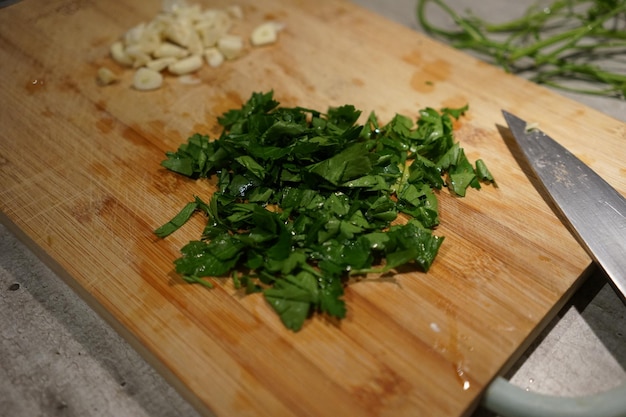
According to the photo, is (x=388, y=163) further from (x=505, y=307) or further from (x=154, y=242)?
(x=154, y=242)

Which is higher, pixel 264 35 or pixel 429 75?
pixel 429 75

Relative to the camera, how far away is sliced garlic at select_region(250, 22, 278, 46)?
218cm

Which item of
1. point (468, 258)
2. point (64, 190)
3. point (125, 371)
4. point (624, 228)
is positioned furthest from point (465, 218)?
point (64, 190)

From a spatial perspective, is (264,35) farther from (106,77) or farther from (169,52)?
(106,77)

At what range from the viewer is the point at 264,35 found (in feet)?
7.17

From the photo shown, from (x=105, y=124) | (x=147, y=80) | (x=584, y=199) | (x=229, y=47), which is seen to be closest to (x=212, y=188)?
(x=105, y=124)

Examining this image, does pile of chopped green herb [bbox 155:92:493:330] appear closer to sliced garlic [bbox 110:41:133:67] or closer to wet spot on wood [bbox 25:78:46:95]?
sliced garlic [bbox 110:41:133:67]

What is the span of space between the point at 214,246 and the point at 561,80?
1631 millimetres

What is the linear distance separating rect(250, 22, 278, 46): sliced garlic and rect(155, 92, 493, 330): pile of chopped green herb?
1.36 ft

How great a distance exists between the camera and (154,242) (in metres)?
1.52

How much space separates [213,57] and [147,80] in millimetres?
257

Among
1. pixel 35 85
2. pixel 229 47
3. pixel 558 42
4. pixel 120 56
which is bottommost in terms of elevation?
pixel 35 85

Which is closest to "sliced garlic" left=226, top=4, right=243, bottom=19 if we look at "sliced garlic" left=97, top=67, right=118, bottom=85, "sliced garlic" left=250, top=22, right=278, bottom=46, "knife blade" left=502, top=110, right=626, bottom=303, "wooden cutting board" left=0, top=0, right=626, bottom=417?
"wooden cutting board" left=0, top=0, right=626, bottom=417

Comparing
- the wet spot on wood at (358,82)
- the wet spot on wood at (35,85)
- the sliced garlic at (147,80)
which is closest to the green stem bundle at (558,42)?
the wet spot on wood at (358,82)
